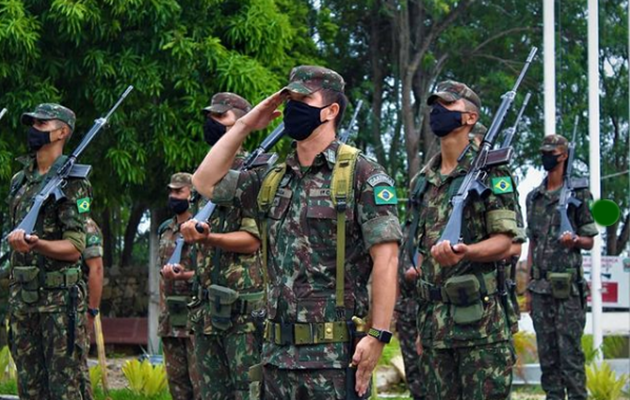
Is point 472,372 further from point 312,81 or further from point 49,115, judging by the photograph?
point 49,115

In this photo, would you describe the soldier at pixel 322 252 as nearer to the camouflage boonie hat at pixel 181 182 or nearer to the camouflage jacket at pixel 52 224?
the camouflage jacket at pixel 52 224

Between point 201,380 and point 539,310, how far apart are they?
4.41 m

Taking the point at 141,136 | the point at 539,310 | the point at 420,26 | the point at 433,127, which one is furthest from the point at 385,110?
the point at 433,127

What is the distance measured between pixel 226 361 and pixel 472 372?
59.2 inches

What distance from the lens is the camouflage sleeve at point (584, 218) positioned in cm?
1047

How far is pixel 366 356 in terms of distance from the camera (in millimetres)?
5113

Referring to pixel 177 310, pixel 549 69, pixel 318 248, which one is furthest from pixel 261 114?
pixel 549 69

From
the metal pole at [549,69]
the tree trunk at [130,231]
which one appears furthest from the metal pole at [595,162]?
the tree trunk at [130,231]

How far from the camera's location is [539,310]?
10633mm

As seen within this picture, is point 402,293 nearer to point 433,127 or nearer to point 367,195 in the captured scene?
point 433,127

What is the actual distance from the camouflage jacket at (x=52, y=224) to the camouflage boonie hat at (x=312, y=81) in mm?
2907

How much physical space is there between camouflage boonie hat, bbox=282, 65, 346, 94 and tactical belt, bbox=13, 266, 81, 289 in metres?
3.15

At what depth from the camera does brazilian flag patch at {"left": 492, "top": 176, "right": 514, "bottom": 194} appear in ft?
22.0

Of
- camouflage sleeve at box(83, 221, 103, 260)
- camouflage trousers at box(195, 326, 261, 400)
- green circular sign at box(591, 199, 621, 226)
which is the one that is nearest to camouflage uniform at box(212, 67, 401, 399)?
camouflage trousers at box(195, 326, 261, 400)
